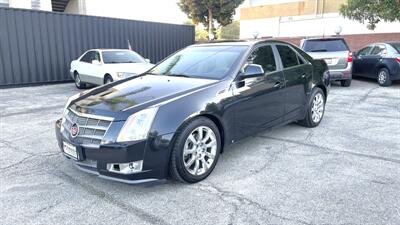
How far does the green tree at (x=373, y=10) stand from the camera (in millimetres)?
11920

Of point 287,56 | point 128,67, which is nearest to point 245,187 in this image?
point 287,56

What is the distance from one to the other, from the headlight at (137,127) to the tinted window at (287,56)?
257cm

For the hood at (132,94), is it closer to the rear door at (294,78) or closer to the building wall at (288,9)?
the rear door at (294,78)

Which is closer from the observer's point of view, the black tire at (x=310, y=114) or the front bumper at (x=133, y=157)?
the front bumper at (x=133, y=157)

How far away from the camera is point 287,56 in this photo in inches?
196

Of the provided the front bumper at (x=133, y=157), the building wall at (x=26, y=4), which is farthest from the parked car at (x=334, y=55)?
the building wall at (x=26, y=4)

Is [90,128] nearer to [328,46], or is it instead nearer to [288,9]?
[328,46]

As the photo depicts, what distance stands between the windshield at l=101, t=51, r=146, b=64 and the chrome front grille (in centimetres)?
738

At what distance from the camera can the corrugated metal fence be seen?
11.4 meters

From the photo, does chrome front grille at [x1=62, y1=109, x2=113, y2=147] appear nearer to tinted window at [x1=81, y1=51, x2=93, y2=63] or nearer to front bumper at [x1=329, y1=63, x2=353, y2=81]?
tinted window at [x1=81, y1=51, x2=93, y2=63]

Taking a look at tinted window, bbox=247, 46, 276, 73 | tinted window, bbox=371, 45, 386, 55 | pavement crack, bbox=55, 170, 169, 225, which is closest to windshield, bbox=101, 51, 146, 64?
tinted window, bbox=247, 46, 276, 73

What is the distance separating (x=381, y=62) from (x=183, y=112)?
383 inches

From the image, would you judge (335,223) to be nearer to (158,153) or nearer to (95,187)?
(158,153)

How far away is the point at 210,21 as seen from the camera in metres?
28.0
